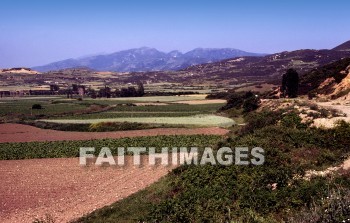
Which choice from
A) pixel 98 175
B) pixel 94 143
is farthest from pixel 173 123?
pixel 98 175

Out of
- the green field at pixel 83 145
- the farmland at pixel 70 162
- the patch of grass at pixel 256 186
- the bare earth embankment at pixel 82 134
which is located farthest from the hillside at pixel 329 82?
the patch of grass at pixel 256 186

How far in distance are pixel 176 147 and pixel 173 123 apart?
2011 cm

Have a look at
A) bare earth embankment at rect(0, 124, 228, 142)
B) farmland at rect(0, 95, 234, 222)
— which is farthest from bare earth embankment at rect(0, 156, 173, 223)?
bare earth embankment at rect(0, 124, 228, 142)

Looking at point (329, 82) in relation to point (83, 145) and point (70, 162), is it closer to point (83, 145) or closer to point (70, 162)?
point (83, 145)

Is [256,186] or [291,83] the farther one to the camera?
[291,83]

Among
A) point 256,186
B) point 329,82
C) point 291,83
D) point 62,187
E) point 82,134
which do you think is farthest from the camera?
point 291,83

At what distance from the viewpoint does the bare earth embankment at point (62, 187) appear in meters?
21.0

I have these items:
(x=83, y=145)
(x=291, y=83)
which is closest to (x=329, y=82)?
(x=291, y=83)

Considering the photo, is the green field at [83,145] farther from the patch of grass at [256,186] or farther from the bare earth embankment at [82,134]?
the patch of grass at [256,186]

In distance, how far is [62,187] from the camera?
2547 cm

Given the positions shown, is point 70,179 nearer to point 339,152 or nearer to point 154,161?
point 154,161

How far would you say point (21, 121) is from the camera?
236 ft

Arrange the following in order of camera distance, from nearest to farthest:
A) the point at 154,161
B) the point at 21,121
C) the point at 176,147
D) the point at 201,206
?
the point at 201,206 < the point at 154,161 < the point at 176,147 < the point at 21,121

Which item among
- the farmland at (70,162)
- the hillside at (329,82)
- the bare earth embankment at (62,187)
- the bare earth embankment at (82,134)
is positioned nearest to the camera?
the bare earth embankment at (62,187)
